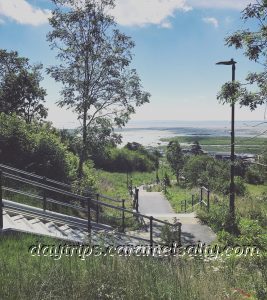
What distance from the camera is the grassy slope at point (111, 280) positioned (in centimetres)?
471

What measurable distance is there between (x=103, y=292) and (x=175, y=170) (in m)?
67.4

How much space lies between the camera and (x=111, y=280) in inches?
197

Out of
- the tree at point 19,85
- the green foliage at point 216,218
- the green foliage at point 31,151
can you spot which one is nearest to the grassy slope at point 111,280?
the green foliage at point 216,218

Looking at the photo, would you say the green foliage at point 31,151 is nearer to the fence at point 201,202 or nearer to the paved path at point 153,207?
the fence at point 201,202

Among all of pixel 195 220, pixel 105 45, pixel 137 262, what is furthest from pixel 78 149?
pixel 137 262

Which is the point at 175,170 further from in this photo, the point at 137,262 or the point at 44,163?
the point at 137,262

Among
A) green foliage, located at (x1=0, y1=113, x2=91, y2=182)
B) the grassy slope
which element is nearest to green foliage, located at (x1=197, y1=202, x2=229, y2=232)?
green foliage, located at (x1=0, y1=113, x2=91, y2=182)

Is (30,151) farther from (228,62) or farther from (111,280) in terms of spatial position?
(111,280)

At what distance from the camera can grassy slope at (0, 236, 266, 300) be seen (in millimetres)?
4711

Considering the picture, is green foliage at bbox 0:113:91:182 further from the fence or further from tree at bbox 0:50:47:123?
tree at bbox 0:50:47:123

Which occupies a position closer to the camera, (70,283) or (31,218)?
(70,283)

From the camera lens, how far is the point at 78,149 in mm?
21516

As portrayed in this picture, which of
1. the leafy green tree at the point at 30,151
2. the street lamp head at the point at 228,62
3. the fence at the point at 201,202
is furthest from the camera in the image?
the fence at the point at 201,202

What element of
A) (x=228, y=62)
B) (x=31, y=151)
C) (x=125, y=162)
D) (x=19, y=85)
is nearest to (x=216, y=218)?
(x=228, y=62)
